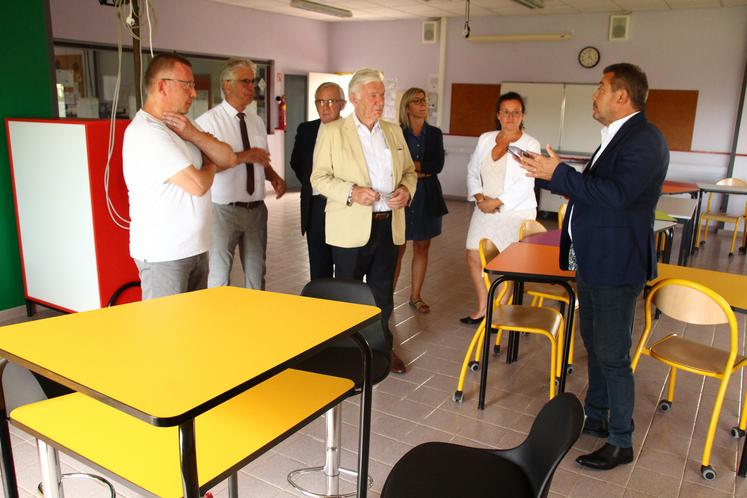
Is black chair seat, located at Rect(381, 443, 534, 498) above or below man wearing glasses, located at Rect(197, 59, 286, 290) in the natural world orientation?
below

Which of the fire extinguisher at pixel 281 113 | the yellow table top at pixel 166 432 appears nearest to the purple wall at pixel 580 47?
the fire extinguisher at pixel 281 113

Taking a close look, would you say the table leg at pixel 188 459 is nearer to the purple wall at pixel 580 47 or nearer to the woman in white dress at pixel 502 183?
the woman in white dress at pixel 502 183

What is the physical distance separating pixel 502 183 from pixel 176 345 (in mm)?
2977

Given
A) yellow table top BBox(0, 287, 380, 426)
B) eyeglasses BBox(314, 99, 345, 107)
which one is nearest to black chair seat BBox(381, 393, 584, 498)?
yellow table top BBox(0, 287, 380, 426)

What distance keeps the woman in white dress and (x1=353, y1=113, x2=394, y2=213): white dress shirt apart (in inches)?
41.0

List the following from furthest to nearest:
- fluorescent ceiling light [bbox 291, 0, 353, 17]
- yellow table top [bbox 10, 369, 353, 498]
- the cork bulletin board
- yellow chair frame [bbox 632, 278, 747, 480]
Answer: the cork bulletin board, fluorescent ceiling light [bbox 291, 0, 353, 17], yellow chair frame [bbox 632, 278, 747, 480], yellow table top [bbox 10, 369, 353, 498]

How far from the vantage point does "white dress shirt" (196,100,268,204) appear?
11.7 feet

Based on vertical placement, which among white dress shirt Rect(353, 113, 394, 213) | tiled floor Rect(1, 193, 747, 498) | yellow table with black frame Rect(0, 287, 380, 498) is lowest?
tiled floor Rect(1, 193, 747, 498)

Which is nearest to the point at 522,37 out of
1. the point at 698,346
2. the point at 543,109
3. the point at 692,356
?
the point at 543,109

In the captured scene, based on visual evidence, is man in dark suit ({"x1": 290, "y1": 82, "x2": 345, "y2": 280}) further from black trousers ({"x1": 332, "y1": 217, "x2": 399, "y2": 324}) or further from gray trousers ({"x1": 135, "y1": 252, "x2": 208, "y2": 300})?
gray trousers ({"x1": 135, "y1": 252, "x2": 208, "y2": 300})

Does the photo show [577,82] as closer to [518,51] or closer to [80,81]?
[518,51]

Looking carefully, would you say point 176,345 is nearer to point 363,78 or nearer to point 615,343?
point 615,343

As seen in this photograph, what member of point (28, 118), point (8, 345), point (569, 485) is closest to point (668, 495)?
point (569, 485)

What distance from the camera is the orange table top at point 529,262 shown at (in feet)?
9.62
